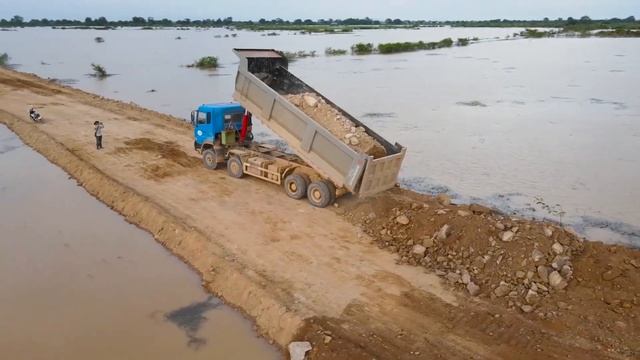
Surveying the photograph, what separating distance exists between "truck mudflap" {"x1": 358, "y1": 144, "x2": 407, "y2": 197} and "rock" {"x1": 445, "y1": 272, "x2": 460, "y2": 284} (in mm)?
2919

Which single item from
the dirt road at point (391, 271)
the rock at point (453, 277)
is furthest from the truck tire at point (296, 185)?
the rock at point (453, 277)

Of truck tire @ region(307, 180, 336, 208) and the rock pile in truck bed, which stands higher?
the rock pile in truck bed

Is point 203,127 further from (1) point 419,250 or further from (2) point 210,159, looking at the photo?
(1) point 419,250

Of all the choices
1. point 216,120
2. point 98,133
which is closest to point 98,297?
point 216,120

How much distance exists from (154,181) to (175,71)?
107 feet

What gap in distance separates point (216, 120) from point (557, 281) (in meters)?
9.98

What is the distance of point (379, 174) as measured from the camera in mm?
11578

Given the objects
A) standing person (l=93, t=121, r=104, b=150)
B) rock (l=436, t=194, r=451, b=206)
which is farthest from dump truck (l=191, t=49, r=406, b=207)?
standing person (l=93, t=121, r=104, b=150)

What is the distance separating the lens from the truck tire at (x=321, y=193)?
12352 millimetres

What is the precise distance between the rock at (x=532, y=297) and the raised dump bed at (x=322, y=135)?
4.14m

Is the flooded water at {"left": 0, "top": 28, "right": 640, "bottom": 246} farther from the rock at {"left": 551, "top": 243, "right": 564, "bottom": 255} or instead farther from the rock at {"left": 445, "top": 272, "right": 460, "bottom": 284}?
the rock at {"left": 445, "top": 272, "right": 460, "bottom": 284}

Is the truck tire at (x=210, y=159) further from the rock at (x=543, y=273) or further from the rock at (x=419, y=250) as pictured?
the rock at (x=543, y=273)

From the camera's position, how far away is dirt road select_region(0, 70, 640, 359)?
295 inches

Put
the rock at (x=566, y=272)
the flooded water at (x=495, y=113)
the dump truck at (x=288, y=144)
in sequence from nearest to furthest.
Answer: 1. the rock at (x=566, y=272)
2. the dump truck at (x=288, y=144)
3. the flooded water at (x=495, y=113)
